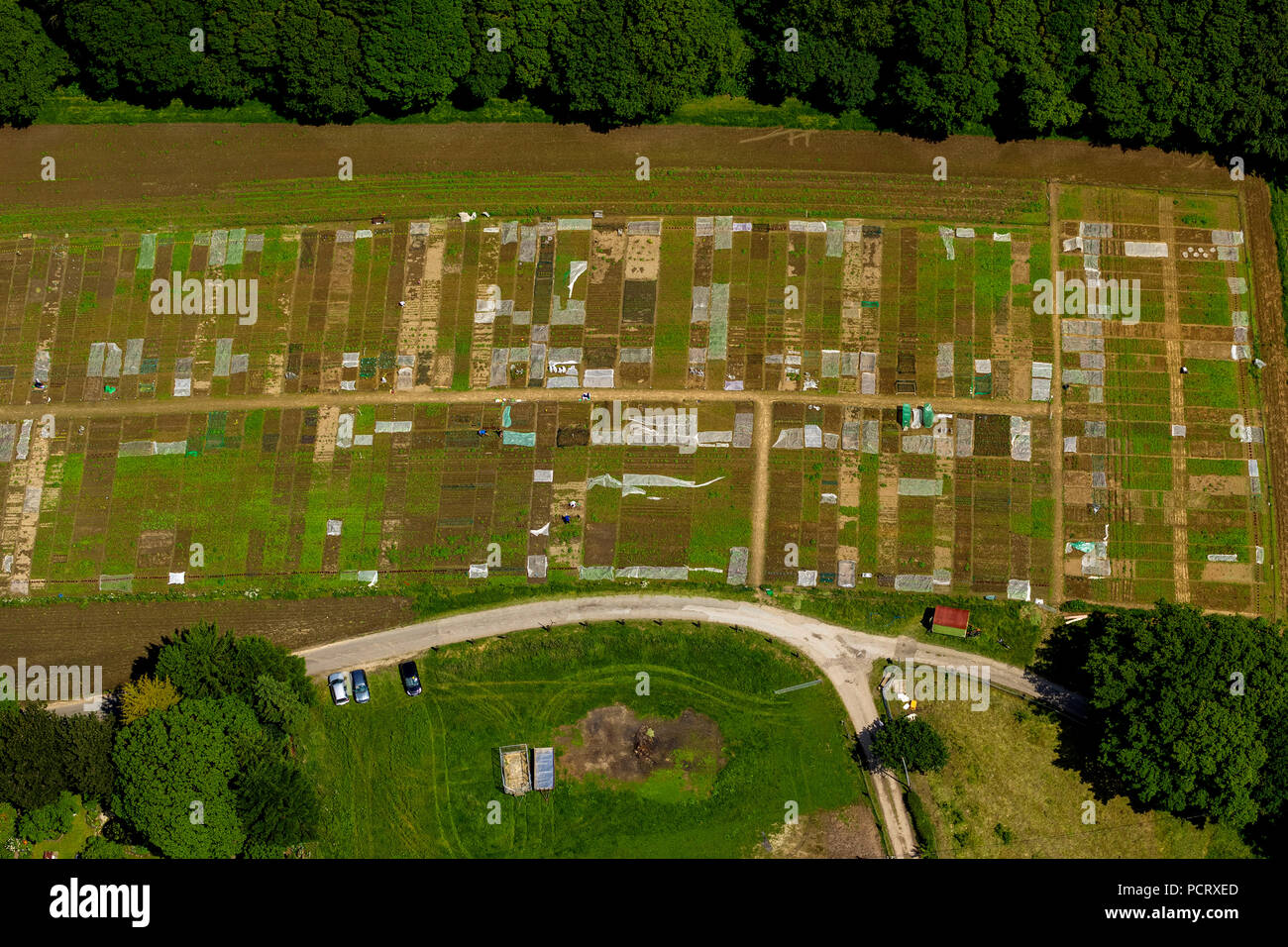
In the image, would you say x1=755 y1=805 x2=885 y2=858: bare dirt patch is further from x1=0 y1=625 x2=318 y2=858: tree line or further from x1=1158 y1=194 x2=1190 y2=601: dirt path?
x1=0 y1=625 x2=318 y2=858: tree line

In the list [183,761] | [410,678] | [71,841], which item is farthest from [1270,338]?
[71,841]

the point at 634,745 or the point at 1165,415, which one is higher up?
the point at 1165,415

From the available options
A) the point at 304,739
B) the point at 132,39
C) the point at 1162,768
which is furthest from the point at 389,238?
the point at 1162,768

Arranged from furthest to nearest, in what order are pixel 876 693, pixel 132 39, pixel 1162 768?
pixel 132 39
pixel 876 693
pixel 1162 768

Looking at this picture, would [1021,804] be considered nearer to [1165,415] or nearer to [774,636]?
[774,636]

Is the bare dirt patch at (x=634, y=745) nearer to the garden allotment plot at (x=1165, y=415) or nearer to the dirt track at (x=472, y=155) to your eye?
the garden allotment plot at (x=1165, y=415)
